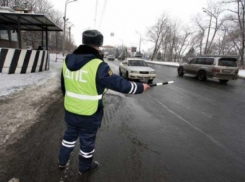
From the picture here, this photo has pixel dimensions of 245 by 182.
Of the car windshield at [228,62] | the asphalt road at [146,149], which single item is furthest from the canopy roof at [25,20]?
the car windshield at [228,62]

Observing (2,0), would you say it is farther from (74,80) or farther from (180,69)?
(74,80)

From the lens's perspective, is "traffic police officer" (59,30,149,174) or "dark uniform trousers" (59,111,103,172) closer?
"traffic police officer" (59,30,149,174)

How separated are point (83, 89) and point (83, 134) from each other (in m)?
0.60

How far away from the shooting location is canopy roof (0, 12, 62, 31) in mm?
11148

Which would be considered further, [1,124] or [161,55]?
[161,55]

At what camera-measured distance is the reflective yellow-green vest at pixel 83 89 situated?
2.43m

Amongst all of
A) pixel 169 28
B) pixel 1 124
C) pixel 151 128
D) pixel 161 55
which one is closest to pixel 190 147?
pixel 151 128

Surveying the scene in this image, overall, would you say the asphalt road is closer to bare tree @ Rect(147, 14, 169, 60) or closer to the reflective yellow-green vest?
the reflective yellow-green vest

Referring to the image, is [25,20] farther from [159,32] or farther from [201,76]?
[159,32]

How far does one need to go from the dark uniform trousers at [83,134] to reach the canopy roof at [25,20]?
9767 mm

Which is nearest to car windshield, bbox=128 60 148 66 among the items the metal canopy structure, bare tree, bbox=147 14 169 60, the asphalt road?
the metal canopy structure

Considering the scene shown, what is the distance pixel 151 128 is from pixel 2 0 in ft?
120

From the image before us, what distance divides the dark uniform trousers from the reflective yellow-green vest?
9cm

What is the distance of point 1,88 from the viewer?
7.82 meters
